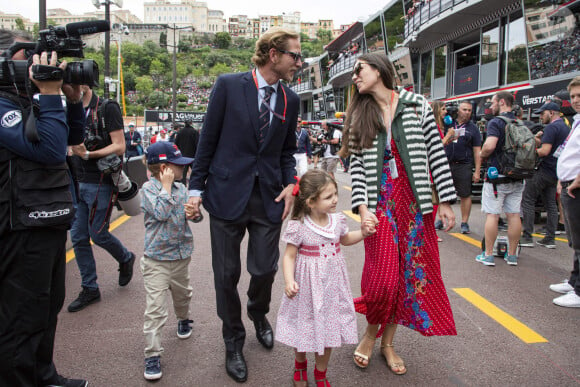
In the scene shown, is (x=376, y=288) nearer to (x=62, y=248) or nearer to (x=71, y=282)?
(x=62, y=248)

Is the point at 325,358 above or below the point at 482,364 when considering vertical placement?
above

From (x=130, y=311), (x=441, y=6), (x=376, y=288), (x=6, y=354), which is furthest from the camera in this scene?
(x=441, y=6)

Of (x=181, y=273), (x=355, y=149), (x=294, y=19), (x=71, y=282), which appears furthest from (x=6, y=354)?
(x=294, y=19)

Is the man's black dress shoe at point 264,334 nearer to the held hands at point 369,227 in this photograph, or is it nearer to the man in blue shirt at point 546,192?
the held hands at point 369,227

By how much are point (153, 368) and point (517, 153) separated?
175 inches

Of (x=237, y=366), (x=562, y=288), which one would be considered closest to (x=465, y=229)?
(x=562, y=288)

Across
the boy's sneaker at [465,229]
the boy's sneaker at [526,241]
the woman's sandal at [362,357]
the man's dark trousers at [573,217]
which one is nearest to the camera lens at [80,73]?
the woman's sandal at [362,357]

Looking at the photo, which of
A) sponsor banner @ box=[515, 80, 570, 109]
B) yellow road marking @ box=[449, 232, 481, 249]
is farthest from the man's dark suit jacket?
sponsor banner @ box=[515, 80, 570, 109]

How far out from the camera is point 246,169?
2.67 m

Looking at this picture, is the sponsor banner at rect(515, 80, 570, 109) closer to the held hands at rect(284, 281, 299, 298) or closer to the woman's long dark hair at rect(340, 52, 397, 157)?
the woman's long dark hair at rect(340, 52, 397, 157)

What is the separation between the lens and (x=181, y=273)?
9.98 feet

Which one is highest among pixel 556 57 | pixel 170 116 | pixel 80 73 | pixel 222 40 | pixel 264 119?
pixel 222 40

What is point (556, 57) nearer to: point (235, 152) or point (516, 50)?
point (516, 50)

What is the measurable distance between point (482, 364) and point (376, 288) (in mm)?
949
